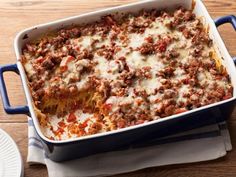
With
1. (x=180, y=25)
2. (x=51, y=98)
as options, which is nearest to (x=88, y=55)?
(x=51, y=98)

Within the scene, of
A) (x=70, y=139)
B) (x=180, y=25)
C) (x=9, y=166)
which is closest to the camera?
(x=70, y=139)

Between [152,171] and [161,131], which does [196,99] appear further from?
[152,171]

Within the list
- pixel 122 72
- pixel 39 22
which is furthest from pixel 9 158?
pixel 39 22

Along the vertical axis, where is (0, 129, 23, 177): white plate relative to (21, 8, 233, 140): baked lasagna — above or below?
below

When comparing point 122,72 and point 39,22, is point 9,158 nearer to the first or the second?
point 122,72

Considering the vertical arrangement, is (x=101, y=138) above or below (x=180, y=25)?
below
